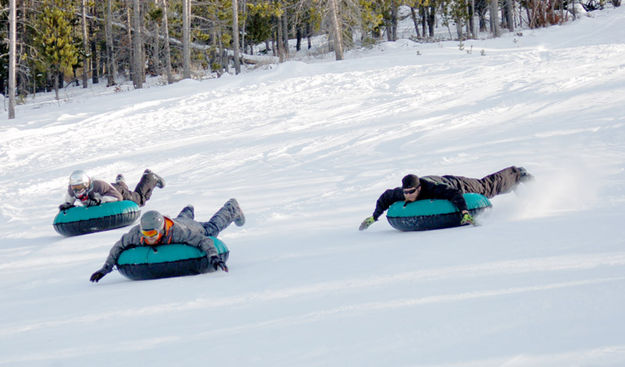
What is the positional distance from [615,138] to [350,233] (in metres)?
5.41

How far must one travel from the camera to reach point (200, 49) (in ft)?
116

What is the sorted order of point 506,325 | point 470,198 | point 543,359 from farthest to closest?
1. point 470,198
2. point 506,325
3. point 543,359

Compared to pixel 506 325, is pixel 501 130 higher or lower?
higher

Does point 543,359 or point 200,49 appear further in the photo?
point 200,49

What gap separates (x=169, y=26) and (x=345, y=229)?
101 ft

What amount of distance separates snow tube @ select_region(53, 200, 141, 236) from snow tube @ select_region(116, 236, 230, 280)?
2908 millimetres

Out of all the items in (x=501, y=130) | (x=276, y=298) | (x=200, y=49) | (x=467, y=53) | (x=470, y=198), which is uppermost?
(x=200, y=49)

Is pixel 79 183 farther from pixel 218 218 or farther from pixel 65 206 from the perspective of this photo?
pixel 218 218

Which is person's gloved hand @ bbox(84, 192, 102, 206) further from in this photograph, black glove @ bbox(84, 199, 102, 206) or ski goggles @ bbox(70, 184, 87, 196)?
ski goggles @ bbox(70, 184, 87, 196)

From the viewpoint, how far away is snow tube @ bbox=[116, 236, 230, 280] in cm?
550

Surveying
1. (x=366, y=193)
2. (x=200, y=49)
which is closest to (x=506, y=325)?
(x=366, y=193)

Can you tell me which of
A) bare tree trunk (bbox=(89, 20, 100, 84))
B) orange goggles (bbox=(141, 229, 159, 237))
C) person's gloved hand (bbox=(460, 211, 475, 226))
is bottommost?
person's gloved hand (bbox=(460, 211, 475, 226))

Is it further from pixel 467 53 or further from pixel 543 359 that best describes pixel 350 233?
pixel 467 53

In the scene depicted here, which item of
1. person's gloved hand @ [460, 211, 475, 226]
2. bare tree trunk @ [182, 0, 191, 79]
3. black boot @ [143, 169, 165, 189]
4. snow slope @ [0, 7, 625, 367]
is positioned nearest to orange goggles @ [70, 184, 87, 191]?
snow slope @ [0, 7, 625, 367]
